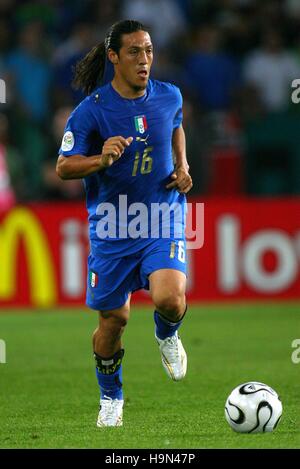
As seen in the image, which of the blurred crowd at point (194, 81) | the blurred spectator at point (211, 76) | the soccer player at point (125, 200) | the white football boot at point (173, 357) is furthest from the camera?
the blurred spectator at point (211, 76)

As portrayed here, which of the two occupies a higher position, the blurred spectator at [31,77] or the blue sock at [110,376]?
the blurred spectator at [31,77]

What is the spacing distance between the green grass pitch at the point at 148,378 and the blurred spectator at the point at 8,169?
1546 millimetres

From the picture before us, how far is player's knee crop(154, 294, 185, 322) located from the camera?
21.6 ft

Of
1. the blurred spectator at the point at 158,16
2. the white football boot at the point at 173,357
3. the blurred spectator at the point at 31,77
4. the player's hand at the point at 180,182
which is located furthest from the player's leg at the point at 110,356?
the blurred spectator at the point at 158,16

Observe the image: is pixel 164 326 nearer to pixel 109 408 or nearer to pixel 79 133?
pixel 109 408

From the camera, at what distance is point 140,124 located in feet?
22.4

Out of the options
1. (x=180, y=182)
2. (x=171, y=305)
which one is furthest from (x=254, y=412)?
(x=180, y=182)

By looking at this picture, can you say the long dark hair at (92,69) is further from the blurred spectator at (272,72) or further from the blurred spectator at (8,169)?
the blurred spectator at (272,72)

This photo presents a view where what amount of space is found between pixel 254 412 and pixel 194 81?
9272 millimetres

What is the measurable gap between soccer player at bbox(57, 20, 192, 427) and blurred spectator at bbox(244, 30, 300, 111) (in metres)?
8.36

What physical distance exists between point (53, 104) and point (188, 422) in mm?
8375

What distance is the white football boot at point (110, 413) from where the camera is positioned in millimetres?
6629
